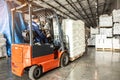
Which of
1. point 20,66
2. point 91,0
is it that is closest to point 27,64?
point 20,66

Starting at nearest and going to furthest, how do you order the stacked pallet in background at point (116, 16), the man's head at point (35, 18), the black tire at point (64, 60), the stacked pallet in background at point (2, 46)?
the black tire at point (64, 60) < the man's head at point (35, 18) < the stacked pallet in background at point (2, 46) < the stacked pallet in background at point (116, 16)

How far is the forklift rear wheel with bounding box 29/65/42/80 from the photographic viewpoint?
3637mm

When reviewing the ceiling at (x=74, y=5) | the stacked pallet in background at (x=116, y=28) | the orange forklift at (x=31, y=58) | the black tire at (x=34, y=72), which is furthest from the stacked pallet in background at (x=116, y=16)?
the black tire at (x=34, y=72)

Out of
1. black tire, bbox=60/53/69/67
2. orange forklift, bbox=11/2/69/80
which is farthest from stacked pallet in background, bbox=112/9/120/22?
orange forklift, bbox=11/2/69/80

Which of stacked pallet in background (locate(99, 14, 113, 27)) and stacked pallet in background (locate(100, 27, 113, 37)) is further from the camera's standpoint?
stacked pallet in background (locate(100, 27, 113, 37))

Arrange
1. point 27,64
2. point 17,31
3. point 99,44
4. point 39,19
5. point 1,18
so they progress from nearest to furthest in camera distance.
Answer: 1. point 27,64
2. point 39,19
3. point 1,18
4. point 17,31
5. point 99,44

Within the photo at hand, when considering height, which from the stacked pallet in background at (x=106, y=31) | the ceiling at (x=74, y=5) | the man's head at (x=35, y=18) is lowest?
the stacked pallet in background at (x=106, y=31)

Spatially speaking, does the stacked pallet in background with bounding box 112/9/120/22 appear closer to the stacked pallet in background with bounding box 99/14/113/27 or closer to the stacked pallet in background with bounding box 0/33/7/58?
the stacked pallet in background with bounding box 99/14/113/27

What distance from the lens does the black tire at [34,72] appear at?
11.9 feet

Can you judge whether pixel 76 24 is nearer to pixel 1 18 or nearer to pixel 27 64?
pixel 27 64

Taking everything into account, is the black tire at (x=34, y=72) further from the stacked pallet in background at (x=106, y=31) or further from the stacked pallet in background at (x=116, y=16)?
the stacked pallet in background at (x=106, y=31)

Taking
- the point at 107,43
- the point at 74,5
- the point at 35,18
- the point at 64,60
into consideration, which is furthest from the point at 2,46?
the point at 107,43

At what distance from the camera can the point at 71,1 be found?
9.60 m

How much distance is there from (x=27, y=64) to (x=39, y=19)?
2211 mm
